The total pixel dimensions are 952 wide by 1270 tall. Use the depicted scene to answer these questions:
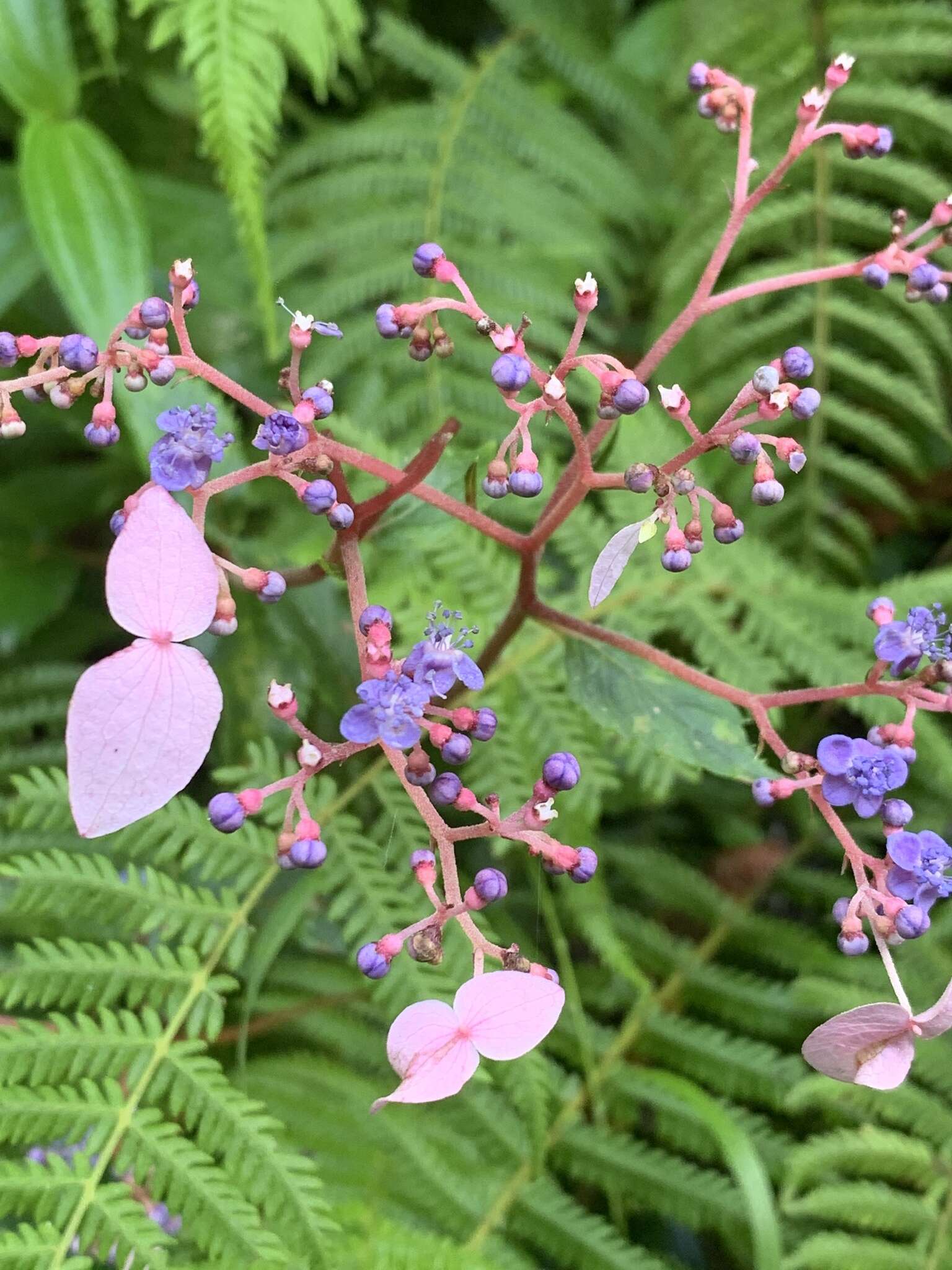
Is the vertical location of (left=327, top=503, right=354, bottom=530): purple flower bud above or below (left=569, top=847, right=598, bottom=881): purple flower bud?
above

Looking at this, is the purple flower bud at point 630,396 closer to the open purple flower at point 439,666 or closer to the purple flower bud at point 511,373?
the purple flower bud at point 511,373

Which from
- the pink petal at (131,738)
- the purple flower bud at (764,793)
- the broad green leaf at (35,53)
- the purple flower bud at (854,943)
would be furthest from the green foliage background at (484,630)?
the pink petal at (131,738)

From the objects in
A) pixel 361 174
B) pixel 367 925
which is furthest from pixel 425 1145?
pixel 361 174

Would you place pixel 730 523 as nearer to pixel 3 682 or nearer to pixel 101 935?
pixel 101 935

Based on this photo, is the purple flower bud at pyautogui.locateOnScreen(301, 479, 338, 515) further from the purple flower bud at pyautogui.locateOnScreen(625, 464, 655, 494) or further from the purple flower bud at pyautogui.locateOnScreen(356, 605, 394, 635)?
the purple flower bud at pyautogui.locateOnScreen(625, 464, 655, 494)

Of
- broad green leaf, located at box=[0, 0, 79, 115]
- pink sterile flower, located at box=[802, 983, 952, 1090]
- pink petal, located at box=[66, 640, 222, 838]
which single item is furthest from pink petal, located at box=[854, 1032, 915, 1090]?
broad green leaf, located at box=[0, 0, 79, 115]

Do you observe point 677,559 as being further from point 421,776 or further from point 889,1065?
point 889,1065
